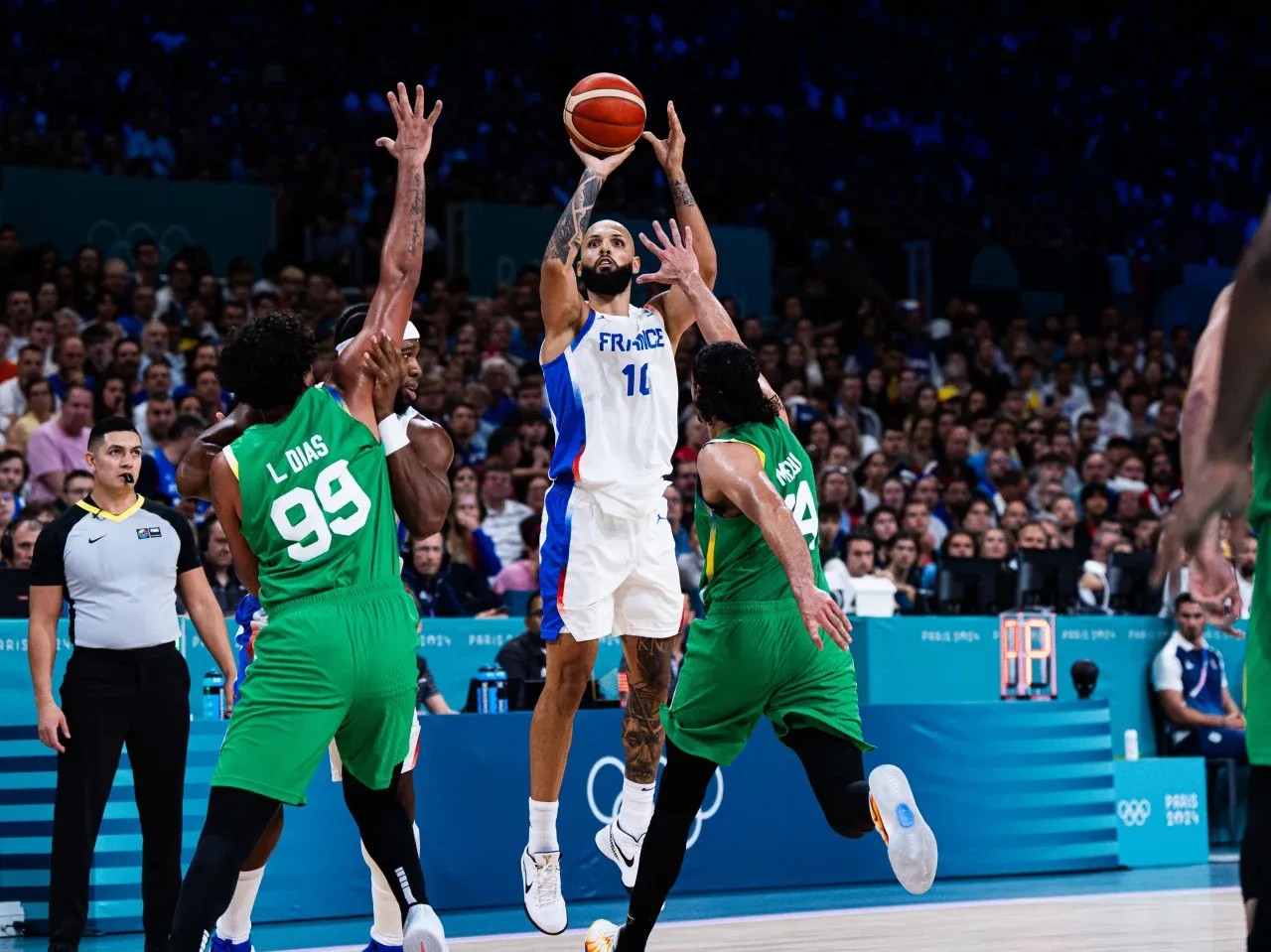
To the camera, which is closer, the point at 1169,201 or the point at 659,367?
the point at 659,367

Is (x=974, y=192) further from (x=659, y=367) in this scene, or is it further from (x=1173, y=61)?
(x=659, y=367)

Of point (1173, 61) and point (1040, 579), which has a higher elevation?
point (1173, 61)

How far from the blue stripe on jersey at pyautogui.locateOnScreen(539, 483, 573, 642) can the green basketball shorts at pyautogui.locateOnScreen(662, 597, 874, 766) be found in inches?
53.2

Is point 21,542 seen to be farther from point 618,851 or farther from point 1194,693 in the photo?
point 1194,693

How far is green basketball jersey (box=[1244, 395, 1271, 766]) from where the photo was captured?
3545 mm

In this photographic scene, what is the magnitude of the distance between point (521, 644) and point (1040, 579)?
4.39 meters

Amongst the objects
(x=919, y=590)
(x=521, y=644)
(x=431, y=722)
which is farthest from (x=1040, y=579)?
(x=431, y=722)

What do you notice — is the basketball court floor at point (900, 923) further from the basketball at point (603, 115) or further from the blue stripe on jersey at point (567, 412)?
the basketball at point (603, 115)

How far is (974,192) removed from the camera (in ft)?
81.6

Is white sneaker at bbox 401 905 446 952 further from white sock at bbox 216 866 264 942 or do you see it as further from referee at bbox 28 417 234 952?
referee at bbox 28 417 234 952

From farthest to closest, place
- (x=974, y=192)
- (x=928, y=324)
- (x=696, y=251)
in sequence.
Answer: (x=974, y=192)
(x=928, y=324)
(x=696, y=251)

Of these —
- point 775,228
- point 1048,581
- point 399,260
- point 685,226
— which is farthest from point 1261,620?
point 775,228

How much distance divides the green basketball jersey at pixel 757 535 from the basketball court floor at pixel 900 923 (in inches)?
81.8

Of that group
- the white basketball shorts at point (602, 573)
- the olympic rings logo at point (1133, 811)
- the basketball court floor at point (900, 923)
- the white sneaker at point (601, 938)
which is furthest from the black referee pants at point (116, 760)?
the olympic rings logo at point (1133, 811)
